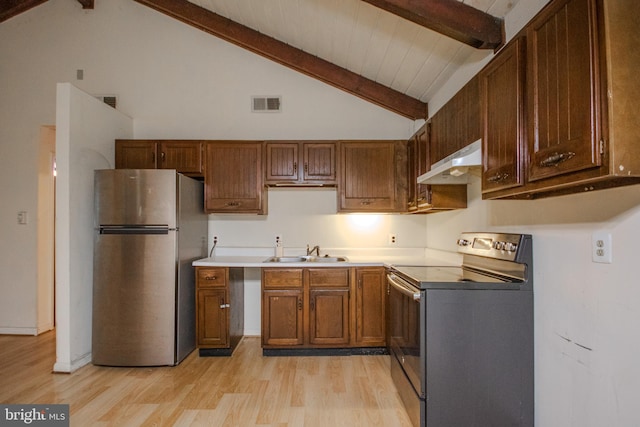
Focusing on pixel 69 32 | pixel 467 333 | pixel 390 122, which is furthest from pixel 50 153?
pixel 467 333

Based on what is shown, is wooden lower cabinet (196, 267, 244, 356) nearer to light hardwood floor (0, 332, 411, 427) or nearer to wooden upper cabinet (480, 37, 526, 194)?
light hardwood floor (0, 332, 411, 427)

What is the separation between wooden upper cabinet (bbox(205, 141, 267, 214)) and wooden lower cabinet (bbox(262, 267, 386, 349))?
2.49ft

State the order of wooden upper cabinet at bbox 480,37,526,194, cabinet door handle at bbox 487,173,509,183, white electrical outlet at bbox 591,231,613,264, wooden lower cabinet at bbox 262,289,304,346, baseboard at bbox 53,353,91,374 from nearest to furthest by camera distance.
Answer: white electrical outlet at bbox 591,231,613,264 < wooden upper cabinet at bbox 480,37,526,194 < cabinet door handle at bbox 487,173,509,183 < baseboard at bbox 53,353,91,374 < wooden lower cabinet at bbox 262,289,304,346

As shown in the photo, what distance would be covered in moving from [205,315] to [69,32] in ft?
11.7

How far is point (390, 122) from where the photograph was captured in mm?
3707

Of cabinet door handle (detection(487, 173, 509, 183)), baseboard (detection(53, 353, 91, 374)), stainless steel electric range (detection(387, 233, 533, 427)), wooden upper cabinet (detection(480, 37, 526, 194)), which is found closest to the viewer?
wooden upper cabinet (detection(480, 37, 526, 194))

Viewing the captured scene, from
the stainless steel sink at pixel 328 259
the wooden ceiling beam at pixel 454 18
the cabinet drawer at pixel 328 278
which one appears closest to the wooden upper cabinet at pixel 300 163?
the stainless steel sink at pixel 328 259

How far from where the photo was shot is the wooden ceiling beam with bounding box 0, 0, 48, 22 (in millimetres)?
3596

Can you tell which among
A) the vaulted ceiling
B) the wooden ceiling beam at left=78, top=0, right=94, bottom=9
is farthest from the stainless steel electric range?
the wooden ceiling beam at left=78, top=0, right=94, bottom=9

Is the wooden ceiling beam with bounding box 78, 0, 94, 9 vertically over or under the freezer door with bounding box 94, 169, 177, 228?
over

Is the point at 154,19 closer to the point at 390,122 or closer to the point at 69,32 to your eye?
the point at 69,32

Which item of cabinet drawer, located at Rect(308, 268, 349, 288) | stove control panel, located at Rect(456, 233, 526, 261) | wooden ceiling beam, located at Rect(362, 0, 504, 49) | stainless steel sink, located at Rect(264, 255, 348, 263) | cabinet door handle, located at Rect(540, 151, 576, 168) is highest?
wooden ceiling beam, located at Rect(362, 0, 504, 49)

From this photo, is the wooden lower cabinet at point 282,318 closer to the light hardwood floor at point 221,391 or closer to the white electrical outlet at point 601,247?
the light hardwood floor at point 221,391

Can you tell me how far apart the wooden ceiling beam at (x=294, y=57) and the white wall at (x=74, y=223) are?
138 centimetres
